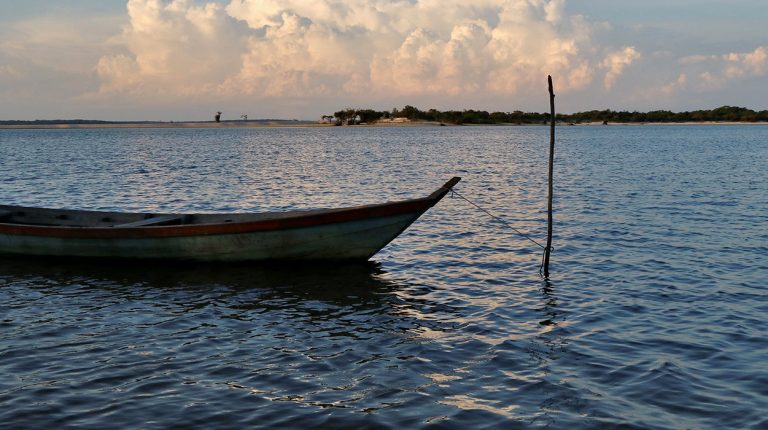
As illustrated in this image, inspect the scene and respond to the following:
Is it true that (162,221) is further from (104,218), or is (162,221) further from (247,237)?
(247,237)

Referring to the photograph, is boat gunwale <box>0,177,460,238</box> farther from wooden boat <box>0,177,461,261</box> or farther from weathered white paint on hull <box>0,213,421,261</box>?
weathered white paint on hull <box>0,213,421,261</box>

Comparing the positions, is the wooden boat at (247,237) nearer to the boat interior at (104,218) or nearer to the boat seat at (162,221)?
the boat seat at (162,221)

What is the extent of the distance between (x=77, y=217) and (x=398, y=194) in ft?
64.4

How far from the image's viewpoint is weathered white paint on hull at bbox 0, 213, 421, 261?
16.3 meters

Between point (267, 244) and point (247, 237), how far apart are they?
483mm

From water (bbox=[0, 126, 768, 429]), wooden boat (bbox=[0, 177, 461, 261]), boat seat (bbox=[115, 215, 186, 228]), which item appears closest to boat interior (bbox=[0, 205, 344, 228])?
boat seat (bbox=[115, 215, 186, 228])

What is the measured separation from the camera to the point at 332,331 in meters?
12.2

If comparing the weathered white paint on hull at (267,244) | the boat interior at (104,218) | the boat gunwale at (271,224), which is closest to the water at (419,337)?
the weathered white paint on hull at (267,244)

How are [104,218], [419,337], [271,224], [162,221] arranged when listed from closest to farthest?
[419,337] → [271,224] → [162,221] → [104,218]

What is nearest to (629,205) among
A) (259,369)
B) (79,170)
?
(259,369)

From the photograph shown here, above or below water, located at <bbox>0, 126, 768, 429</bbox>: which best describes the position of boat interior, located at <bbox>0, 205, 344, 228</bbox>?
above

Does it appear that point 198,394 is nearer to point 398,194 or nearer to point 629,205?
point 629,205

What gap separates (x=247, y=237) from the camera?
16438 millimetres

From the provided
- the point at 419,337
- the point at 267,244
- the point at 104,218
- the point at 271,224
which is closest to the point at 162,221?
the point at 104,218
